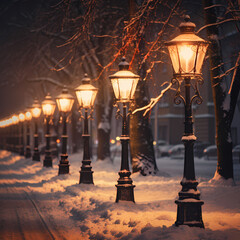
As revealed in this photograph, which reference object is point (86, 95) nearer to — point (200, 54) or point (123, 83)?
point (123, 83)

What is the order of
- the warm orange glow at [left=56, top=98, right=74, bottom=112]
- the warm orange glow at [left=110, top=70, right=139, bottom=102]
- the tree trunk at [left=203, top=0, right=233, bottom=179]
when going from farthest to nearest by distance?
the warm orange glow at [left=56, top=98, right=74, bottom=112]
the tree trunk at [left=203, top=0, right=233, bottom=179]
the warm orange glow at [left=110, top=70, right=139, bottom=102]

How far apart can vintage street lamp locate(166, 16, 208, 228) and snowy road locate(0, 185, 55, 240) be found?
2.39 meters

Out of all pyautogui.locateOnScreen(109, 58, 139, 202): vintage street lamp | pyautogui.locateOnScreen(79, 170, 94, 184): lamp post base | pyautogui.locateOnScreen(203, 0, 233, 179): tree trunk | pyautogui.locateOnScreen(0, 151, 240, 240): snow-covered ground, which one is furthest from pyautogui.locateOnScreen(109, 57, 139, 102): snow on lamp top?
pyautogui.locateOnScreen(79, 170, 94, 184): lamp post base

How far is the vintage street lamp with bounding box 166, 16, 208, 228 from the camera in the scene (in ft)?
29.4

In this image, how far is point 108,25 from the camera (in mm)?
28094

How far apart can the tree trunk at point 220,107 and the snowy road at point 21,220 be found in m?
5.91

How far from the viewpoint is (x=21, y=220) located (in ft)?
36.8

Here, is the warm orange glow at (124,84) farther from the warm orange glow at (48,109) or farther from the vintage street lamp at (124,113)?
the warm orange glow at (48,109)

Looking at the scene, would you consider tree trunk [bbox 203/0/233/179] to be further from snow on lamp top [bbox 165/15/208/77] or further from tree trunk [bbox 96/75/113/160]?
tree trunk [bbox 96/75/113/160]

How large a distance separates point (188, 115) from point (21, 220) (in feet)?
14.6

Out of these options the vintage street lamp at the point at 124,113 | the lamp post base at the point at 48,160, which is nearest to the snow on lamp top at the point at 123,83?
the vintage street lamp at the point at 124,113

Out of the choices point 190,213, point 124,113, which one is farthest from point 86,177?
point 190,213

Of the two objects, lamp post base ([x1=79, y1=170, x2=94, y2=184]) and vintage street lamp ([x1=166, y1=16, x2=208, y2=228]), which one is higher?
vintage street lamp ([x1=166, y1=16, x2=208, y2=228])

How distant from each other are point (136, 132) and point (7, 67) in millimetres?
27700
